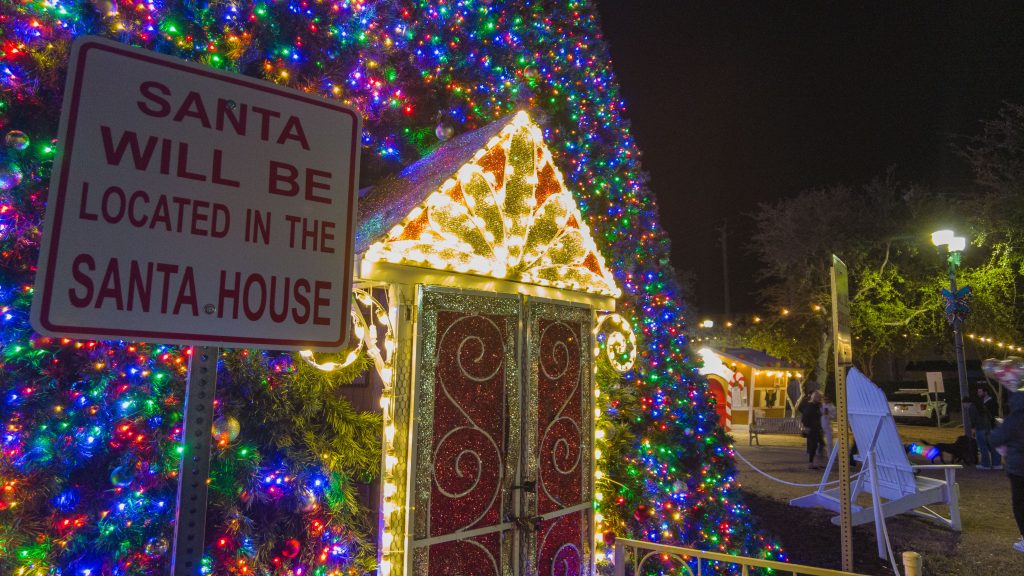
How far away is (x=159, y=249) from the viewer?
1461mm

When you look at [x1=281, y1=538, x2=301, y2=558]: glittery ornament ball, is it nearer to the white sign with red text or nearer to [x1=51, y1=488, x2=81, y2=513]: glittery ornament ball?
[x1=51, y1=488, x2=81, y2=513]: glittery ornament ball

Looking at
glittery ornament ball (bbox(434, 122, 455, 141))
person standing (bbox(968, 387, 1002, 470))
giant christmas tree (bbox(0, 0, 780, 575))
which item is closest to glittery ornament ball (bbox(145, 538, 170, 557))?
giant christmas tree (bbox(0, 0, 780, 575))

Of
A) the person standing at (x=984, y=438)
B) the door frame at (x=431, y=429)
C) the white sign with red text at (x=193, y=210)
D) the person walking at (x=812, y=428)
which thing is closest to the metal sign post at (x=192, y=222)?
the white sign with red text at (x=193, y=210)

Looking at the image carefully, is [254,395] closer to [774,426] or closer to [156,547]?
[156,547]

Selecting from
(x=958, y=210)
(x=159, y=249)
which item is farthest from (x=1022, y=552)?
(x=958, y=210)

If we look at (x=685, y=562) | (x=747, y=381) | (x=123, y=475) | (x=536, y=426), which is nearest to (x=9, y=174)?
(x=123, y=475)

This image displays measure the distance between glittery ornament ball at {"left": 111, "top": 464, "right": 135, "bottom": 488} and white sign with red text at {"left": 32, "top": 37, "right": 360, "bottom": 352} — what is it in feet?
6.85

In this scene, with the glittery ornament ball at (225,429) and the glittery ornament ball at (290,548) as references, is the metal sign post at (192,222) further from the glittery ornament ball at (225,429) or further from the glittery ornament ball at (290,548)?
the glittery ornament ball at (290,548)

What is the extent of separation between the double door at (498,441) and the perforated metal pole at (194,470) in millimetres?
2032

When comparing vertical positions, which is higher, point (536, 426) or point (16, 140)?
point (16, 140)

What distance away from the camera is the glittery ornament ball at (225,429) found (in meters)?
3.23

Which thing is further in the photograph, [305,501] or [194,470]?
[305,501]

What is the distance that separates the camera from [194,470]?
1.45 metres

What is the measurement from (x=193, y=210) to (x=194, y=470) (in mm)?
681
